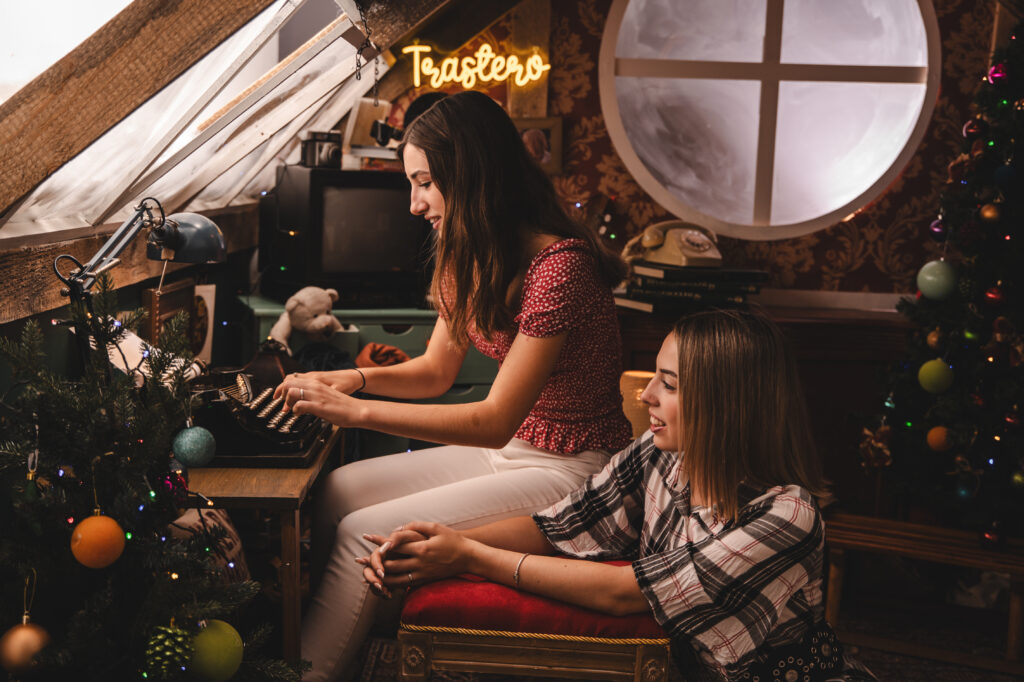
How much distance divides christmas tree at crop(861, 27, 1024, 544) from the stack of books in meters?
0.66

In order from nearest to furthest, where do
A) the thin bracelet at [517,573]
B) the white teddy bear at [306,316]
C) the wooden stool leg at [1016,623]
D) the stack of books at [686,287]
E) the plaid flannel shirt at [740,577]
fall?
the plaid flannel shirt at [740,577] → the thin bracelet at [517,573] → the wooden stool leg at [1016,623] → the white teddy bear at [306,316] → the stack of books at [686,287]

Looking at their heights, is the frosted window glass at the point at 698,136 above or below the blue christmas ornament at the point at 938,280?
above

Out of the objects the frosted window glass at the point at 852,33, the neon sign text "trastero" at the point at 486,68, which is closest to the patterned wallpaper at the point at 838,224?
the neon sign text "trastero" at the point at 486,68

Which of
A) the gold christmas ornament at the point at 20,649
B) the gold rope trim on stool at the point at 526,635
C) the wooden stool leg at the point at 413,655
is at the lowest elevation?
the wooden stool leg at the point at 413,655

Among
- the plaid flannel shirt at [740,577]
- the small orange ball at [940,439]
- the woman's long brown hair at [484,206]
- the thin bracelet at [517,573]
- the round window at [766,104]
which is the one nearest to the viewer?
the plaid flannel shirt at [740,577]

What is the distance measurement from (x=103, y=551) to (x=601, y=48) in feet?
9.70

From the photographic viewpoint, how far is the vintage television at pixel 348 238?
2.99 m

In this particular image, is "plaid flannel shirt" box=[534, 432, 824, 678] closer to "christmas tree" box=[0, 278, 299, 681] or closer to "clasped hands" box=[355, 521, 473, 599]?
"clasped hands" box=[355, 521, 473, 599]

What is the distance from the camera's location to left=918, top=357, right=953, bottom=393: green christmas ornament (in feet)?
8.83

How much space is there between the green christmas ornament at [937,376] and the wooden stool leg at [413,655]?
6.15ft

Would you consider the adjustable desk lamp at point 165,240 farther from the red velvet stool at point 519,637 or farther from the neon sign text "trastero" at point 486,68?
the neon sign text "trastero" at point 486,68

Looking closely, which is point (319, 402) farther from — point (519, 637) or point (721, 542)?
point (721, 542)

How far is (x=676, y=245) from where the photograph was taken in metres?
3.33

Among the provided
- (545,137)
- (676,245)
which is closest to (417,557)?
(676,245)
